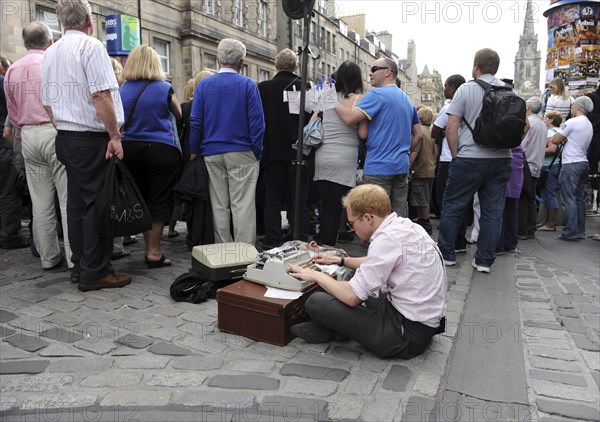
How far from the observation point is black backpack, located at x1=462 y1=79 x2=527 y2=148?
15.2 ft

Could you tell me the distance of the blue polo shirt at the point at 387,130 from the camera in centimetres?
488

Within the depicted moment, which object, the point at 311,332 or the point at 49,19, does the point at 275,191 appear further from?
the point at 49,19

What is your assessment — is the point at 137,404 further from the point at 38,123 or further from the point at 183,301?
the point at 38,123

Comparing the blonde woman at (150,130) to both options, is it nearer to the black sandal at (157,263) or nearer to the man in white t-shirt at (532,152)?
the black sandal at (157,263)

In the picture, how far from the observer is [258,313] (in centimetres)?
311

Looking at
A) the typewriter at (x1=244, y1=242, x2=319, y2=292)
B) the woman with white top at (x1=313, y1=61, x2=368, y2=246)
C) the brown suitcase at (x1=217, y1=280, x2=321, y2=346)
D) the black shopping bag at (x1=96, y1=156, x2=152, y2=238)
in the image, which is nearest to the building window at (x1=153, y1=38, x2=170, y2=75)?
the woman with white top at (x1=313, y1=61, x2=368, y2=246)

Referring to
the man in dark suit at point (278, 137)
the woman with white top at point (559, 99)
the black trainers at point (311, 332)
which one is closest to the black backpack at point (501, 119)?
the man in dark suit at point (278, 137)

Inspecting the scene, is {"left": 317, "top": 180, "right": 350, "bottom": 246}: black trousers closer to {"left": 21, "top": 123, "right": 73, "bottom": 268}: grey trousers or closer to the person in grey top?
the person in grey top

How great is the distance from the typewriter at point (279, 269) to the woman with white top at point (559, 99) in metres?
7.28

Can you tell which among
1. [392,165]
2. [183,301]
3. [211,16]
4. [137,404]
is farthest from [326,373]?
[211,16]

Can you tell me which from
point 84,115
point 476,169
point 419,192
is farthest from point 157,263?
point 419,192

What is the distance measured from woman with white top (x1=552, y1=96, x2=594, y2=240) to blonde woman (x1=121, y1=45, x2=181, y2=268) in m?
5.85

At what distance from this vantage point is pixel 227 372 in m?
2.72

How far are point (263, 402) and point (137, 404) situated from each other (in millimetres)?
617
